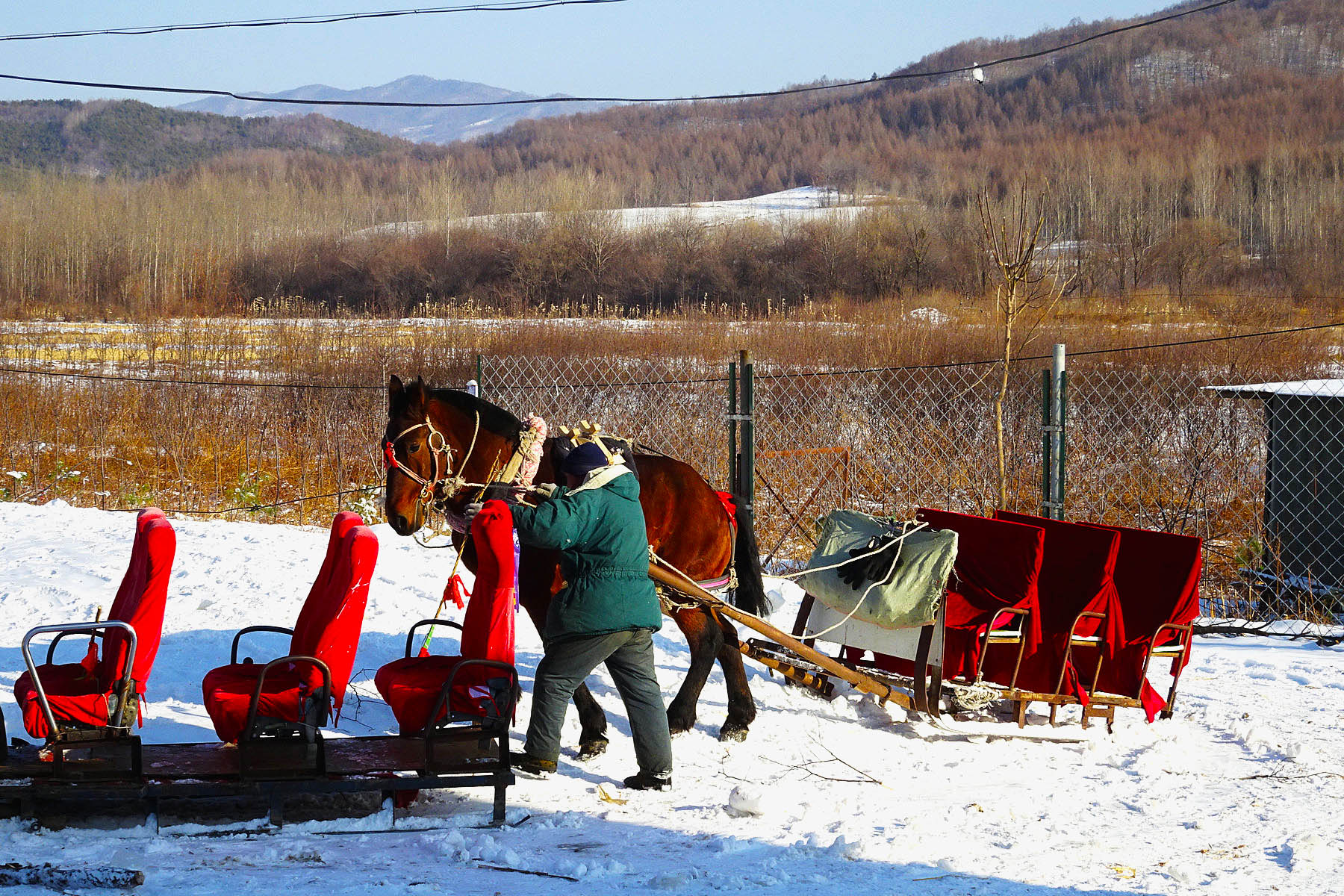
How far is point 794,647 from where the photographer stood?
5.84m

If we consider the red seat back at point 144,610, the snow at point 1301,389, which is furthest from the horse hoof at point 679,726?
the snow at point 1301,389

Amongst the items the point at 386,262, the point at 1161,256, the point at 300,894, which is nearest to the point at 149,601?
the point at 300,894

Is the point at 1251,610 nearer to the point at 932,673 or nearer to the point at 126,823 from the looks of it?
the point at 932,673

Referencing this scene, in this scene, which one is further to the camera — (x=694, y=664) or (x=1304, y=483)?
(x=1304, y=483)

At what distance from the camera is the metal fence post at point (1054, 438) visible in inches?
311

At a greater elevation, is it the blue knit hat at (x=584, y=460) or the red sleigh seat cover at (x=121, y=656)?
the blue knit hat at (x=584, y=460)

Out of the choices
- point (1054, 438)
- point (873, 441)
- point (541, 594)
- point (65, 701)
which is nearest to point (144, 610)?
point (65, 701)

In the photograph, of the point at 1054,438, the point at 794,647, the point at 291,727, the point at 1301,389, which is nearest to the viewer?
the point at 291,727

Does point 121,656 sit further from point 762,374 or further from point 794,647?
point 762,374

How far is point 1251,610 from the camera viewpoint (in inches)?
353

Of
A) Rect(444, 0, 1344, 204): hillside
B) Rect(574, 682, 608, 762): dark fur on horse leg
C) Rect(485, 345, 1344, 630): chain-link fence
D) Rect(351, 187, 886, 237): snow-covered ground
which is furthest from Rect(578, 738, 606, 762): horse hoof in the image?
Rect(444, 0, 1344, 204): hillside

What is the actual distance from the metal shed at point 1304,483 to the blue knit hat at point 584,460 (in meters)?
6.56

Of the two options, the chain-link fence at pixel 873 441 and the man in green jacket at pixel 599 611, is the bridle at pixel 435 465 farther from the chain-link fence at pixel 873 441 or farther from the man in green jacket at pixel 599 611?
the chain-link fence at pixel 873 441

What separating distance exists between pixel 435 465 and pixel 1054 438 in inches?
183
